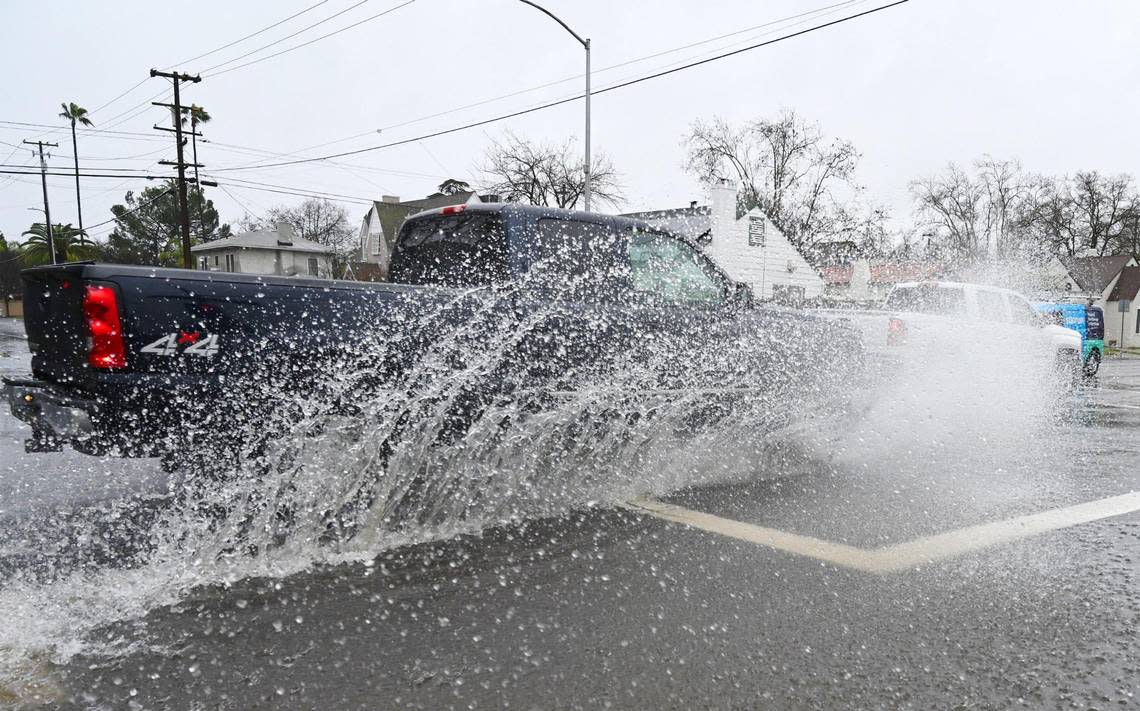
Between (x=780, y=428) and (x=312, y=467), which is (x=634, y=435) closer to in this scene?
(x=780, y=428)

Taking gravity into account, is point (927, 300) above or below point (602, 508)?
above

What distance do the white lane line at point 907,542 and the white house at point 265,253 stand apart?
5486cm

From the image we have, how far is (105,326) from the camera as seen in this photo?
3676 millimetres

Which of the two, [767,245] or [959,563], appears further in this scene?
[767,245]

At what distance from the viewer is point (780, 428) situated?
Answer: 6.08 metres

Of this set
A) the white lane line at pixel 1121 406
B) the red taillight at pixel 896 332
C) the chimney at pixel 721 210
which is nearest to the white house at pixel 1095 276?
the chimney at pixel 721 210

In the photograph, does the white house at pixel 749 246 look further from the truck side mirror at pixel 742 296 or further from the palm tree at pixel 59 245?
the palm tree at pixel 59 245

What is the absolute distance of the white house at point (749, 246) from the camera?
3222 cm

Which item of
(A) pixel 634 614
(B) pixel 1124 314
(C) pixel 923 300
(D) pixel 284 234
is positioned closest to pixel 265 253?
(D) pixel 284 234

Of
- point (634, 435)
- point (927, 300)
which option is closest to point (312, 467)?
point (634, 435)

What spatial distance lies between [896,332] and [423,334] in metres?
6.25

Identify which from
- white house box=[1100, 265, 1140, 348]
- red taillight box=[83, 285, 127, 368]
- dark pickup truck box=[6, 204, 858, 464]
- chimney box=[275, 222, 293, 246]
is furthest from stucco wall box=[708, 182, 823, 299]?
chimney box=[275, 222, 293, 246]

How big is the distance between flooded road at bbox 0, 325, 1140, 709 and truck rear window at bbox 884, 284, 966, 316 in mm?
6448

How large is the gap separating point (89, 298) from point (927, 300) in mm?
10656
